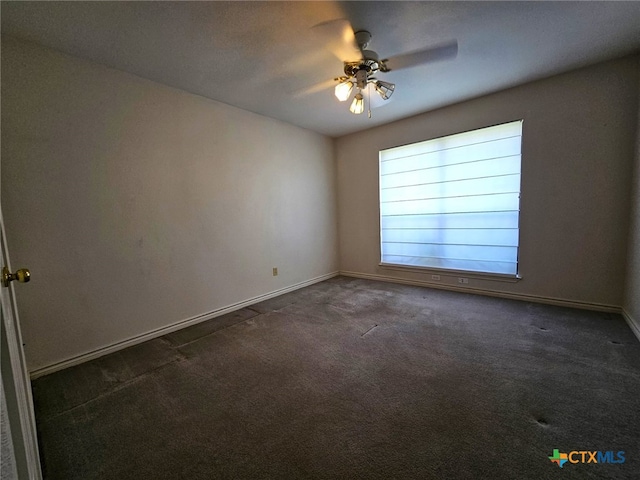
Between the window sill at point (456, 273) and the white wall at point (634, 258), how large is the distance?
34.2 inches

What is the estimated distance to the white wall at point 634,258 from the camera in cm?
232

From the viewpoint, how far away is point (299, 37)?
199 centimetres

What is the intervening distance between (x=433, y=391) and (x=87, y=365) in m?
2.68

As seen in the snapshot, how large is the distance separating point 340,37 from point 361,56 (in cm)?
39

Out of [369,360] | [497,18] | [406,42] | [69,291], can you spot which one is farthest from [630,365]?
[69,291]

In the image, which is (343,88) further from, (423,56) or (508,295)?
(508,295)

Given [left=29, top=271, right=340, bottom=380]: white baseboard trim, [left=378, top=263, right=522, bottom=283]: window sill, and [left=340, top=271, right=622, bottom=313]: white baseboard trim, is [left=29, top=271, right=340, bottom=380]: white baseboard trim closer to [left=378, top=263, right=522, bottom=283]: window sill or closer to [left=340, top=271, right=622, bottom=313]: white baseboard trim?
[left=340, top=271, right=622, bottom=313]: white baseboard trim

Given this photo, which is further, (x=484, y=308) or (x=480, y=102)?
(x=480, y=102)

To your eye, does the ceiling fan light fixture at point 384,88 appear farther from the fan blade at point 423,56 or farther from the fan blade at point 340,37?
the fan blade at point 340,37

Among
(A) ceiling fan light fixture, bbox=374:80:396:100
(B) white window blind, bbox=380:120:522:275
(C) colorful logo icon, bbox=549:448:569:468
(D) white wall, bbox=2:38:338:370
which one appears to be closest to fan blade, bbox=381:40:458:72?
(A) ceiling fan light fixture, bbox=374:80:396:100

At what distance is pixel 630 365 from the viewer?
6.06 feet

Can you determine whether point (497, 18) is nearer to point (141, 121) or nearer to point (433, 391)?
point (433, 391)

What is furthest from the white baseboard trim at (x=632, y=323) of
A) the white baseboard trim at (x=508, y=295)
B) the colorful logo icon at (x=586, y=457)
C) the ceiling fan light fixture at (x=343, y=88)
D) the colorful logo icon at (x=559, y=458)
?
the ceiling fan light fixture at (x=343, y=88)

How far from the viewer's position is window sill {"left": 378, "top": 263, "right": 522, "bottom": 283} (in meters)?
3.27
